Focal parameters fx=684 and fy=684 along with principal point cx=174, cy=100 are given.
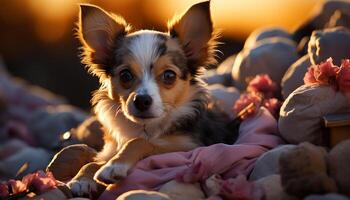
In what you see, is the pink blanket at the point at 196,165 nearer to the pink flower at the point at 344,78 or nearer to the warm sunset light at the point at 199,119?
the warm sunset light at the point at 199,119

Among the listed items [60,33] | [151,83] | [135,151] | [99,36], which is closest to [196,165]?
[135,151]

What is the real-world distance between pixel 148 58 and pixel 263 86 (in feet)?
2.71

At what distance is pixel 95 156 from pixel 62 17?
1180 centimetres

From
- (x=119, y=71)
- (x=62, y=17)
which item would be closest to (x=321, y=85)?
(x=119, y=71)

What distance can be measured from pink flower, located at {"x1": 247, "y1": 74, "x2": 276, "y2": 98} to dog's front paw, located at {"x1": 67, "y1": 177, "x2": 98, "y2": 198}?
1.29m

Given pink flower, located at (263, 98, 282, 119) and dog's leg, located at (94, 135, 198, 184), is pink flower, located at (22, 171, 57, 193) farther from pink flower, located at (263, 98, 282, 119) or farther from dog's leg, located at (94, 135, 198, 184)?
pink flower, located at (263, 98, 282, 119)

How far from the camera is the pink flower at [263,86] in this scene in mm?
4199

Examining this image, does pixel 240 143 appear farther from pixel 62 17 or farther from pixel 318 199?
pixel 62 17

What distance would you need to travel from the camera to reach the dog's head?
3.72m

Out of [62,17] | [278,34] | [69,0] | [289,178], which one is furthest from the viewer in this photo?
[62,17]

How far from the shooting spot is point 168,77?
→ 12.6 ft

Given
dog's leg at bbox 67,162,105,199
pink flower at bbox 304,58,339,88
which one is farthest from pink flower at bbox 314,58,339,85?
dog's leg at bbox 67,162,105,199

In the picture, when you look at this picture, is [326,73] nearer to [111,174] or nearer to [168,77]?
[168,77]

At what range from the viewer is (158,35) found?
3.96 m
